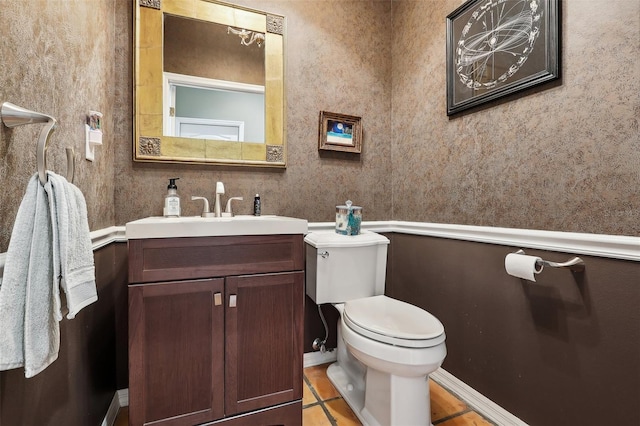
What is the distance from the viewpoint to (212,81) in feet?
5.48

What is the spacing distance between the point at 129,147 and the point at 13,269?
1085 mm

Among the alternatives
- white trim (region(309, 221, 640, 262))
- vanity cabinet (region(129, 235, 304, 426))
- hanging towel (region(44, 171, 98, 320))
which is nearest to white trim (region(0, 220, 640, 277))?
white trim (region(309, 221, 640, 262))

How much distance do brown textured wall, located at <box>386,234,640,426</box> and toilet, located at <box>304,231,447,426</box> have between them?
13.2 inches

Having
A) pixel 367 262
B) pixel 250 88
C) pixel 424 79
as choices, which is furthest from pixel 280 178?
pixel 424 79

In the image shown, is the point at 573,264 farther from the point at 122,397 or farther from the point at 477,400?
the point at 122,397

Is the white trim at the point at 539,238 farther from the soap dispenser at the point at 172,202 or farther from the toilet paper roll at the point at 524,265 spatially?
the soap dispenser at the point at 172,202

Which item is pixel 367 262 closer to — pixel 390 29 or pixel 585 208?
pixel 585 208

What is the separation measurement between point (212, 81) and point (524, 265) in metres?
1.73

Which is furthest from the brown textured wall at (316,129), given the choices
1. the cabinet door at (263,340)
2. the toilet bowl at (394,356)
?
the toilet bowl at (394,356)

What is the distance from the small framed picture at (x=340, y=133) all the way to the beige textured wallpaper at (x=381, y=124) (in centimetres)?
6

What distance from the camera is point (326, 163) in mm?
1924

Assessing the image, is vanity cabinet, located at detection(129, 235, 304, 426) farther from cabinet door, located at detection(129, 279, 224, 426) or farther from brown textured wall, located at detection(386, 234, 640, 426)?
brown textured wall, located at detection(386, 234, 640, 426)

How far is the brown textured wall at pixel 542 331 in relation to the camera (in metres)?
1.01

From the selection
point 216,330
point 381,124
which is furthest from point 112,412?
point 381,124
